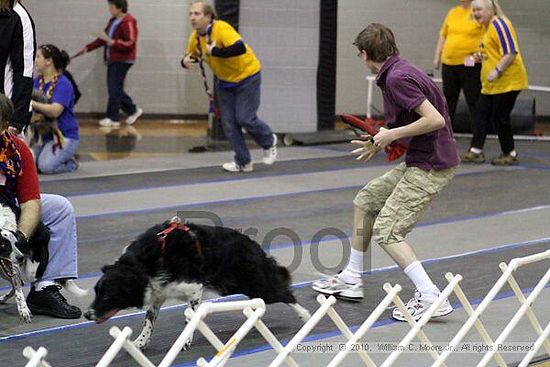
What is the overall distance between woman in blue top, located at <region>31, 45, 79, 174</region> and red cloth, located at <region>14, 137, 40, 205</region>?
13.4 ft

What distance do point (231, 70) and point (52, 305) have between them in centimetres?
459

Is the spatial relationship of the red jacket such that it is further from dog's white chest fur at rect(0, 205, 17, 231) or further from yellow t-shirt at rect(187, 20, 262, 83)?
dog's white chest fur at rect(0, 205, 17, 231)

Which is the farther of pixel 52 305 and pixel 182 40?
pixel 182 40

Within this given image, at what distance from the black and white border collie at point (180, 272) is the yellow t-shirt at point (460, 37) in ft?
20.6

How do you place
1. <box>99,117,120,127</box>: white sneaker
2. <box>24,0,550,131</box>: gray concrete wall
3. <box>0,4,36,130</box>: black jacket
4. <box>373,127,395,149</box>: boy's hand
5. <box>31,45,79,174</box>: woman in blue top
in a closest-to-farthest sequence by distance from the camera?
<box>373,127,395,149</box>: boy's hand → <box>0,4,36,130</box>: black jacket → <box>31,45,79,174</box>: woman in blue top → <box>99,117,120,127</box>: white sneaker → <box>24,0,550,131</box>: gray concrete wall

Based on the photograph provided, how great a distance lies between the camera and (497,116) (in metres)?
10.0

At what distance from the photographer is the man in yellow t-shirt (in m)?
9.06

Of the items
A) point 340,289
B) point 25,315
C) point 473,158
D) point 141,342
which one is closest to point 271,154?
point 473,158

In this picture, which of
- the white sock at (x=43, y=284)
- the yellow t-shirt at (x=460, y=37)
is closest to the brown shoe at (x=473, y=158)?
the yellow t-shirt at (x=460, y=37)

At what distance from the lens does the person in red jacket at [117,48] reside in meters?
12.9

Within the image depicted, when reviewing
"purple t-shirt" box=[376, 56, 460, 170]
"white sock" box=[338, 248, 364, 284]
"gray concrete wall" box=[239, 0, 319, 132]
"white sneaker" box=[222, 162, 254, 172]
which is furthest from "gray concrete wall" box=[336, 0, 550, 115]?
"purple t-shirt" box=[376, 56, 460, 170]

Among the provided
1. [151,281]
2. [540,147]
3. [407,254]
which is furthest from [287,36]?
[151,281]

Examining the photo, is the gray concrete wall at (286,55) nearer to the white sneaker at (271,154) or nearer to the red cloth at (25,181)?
the white sneaker at (271,154)

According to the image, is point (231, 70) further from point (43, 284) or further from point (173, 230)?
point (173, 230)
